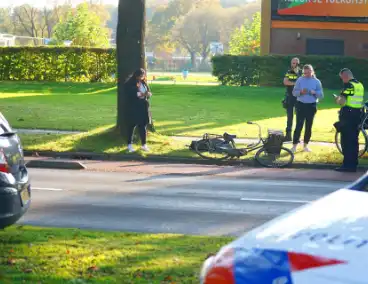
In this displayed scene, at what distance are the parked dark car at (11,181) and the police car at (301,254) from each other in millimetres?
4440

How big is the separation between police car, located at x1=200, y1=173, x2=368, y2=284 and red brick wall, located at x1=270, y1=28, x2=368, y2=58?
39.9 m

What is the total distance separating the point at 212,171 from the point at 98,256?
8.78 meters

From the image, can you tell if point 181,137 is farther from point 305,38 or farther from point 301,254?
point 305,38

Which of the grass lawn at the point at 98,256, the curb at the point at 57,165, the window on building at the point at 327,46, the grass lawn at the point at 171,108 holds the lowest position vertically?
the grass lawn at the point at 171,108

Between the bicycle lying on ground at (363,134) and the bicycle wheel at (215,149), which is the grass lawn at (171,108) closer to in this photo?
the bicycle lying on ground at (363,134)

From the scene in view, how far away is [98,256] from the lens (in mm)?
7762

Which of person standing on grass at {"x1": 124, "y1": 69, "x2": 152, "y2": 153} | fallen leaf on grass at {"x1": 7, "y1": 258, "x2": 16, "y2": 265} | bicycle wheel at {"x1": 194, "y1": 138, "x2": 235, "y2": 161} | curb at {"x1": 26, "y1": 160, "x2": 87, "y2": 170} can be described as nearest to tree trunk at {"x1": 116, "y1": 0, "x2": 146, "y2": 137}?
person standing on grass at {"x1": 124, "y1": 69, "x2": 152, "y2": 153}

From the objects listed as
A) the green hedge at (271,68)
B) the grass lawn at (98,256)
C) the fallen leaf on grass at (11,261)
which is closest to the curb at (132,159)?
the grass lawn at (98,256)

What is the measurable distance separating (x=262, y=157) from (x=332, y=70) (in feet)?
73.3

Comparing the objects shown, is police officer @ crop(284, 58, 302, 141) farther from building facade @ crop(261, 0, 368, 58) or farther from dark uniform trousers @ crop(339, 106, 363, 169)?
building facade @ crop(261, 0, 368, 58)

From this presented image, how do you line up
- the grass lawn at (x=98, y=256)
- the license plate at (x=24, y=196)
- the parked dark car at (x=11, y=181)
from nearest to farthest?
the grass lawn at (x=98, y=256) < the parked dark car at (x=11, y=181) < the license plate at (x=24, y=196)

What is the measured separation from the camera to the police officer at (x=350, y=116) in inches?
638

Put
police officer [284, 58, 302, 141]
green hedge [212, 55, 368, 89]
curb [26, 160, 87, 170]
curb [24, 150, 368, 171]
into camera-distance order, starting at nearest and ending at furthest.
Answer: curb [26, 160, 87, 170]
curb [24, 150, 368, 171]
police officer [284, 58, 302, 141]
green hedge [212, 55, 368, 89]

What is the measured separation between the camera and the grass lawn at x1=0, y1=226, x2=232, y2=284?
704 centimetres
